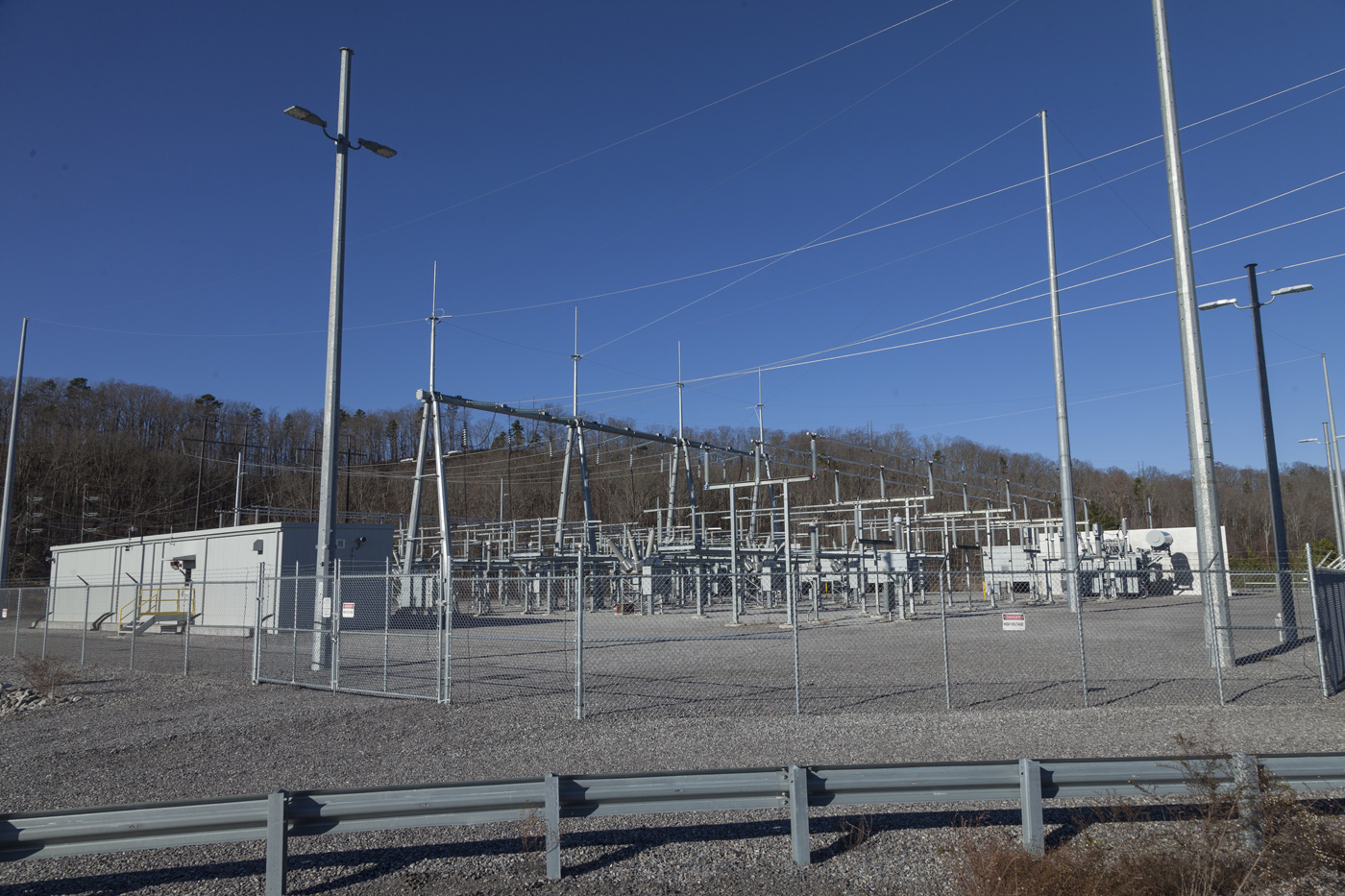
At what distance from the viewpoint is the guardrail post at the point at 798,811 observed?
518 centimetres

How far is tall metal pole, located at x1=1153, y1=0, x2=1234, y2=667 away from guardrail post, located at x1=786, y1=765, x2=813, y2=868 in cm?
1087

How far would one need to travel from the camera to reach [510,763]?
27.5ft

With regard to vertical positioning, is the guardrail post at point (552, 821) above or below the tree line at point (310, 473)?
below

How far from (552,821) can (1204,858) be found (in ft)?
12.1

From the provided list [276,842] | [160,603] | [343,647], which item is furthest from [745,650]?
[160,603]

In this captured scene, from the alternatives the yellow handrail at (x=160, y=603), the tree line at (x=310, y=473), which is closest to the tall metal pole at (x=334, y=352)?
the yellow handrail at (x=160, y=603)

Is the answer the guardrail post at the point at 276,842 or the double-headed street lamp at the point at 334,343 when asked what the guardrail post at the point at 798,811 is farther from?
the double-headed street lamp at the point at 334,343

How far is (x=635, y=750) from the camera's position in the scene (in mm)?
8742

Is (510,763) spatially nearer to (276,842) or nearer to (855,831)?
(276,842)

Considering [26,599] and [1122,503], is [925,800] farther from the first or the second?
[1122,503]

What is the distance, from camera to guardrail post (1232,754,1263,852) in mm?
5109

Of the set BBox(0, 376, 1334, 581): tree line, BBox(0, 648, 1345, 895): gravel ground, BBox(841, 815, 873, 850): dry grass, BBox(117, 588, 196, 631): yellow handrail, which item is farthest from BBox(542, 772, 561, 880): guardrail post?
BBox(0, 376, 1334, 581): tree line

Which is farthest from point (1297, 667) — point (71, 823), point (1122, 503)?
point (1122, 503)

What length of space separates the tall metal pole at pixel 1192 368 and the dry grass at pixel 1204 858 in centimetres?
904
